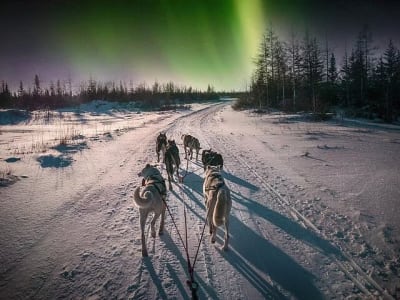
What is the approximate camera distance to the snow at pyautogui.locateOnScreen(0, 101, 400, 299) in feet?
11.7

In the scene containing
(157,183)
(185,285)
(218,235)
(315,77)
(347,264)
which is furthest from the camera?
(315,77)

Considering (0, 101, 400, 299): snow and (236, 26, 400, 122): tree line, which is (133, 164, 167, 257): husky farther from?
(236, 26, 400, 122): tree line

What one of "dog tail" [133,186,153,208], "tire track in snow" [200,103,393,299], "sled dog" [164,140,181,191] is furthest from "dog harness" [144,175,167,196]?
"tire track in snow" [200,103,393,299]

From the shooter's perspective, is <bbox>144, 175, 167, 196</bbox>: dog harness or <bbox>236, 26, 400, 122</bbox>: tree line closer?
<bbox>144, 175, 167, 196</bbox>: dog harness

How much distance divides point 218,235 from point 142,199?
1683mm

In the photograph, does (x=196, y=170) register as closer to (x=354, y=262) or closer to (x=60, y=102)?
(x=354, y=262)

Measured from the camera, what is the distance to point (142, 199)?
13.9 feet

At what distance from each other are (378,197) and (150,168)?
5870mm

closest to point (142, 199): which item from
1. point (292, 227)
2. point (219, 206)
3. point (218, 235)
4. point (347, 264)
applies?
point (219, 206)

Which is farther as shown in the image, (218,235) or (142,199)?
(218,235)

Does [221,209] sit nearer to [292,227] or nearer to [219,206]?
[219,206]

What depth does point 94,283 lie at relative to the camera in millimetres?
3641

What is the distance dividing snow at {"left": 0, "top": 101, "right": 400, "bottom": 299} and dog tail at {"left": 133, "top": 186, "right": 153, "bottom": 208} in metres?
0.85

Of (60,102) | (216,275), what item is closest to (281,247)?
(216,275)
